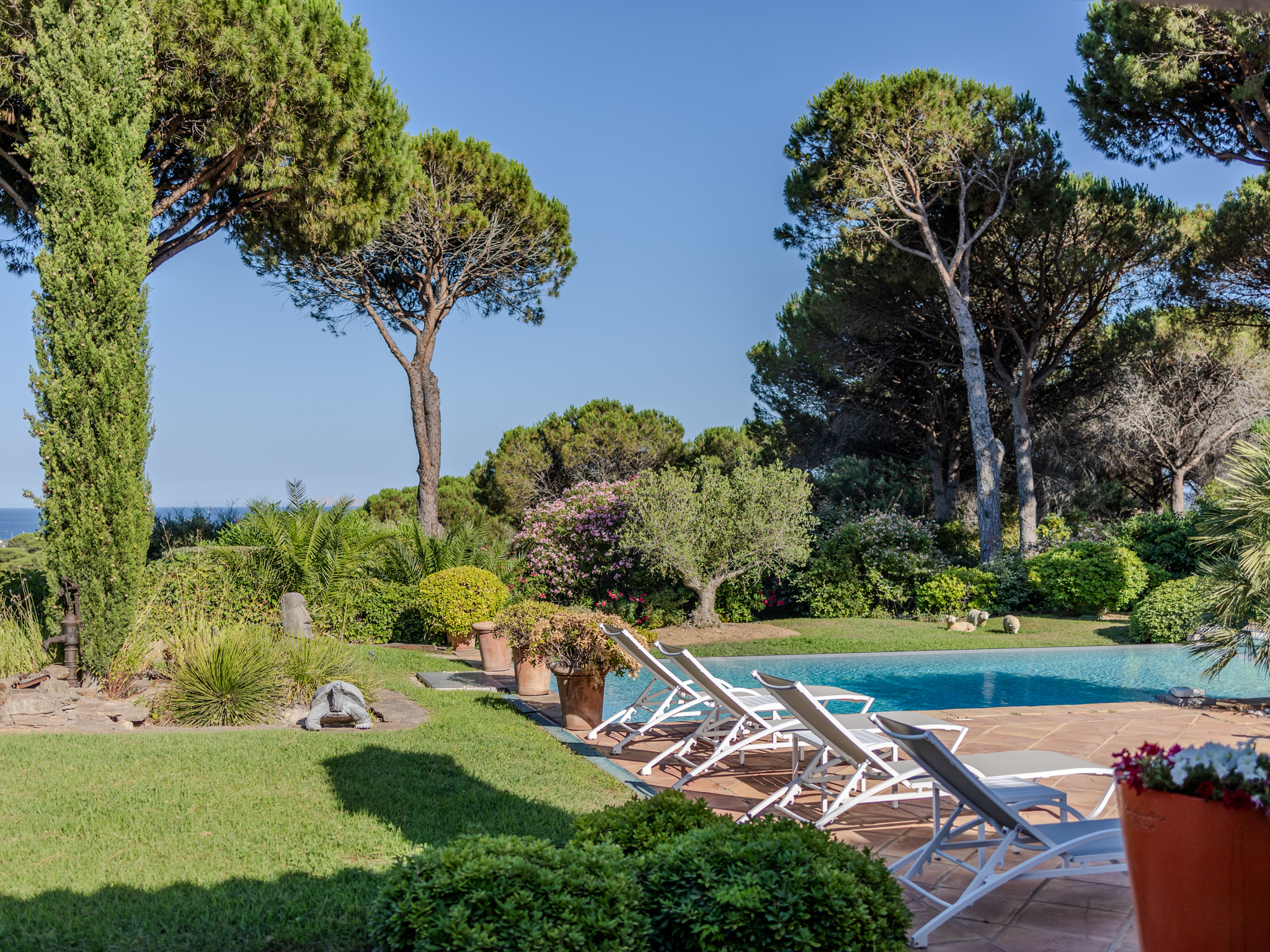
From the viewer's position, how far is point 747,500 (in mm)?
14695

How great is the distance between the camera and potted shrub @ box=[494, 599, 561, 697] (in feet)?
25.3

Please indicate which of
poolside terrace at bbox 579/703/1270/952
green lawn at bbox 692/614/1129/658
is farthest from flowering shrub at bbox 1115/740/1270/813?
green lawn at bbox 692/614/1129/658

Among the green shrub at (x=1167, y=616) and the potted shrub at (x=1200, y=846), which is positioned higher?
the potted shrub at (x=1200, y=846)

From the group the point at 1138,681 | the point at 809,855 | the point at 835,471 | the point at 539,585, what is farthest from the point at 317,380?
the point at 809,855

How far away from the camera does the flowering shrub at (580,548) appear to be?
606 inches

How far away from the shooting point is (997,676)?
37.9 ft

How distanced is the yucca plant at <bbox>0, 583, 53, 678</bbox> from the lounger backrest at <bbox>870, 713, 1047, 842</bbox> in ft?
24.0

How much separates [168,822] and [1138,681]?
33.7 feet

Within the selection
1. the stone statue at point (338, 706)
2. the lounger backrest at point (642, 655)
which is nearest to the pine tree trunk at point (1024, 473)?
the lounger backrest at point (642, 655)

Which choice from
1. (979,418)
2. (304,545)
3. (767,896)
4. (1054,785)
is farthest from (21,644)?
(979,418)

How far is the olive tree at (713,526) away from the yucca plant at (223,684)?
7710mm

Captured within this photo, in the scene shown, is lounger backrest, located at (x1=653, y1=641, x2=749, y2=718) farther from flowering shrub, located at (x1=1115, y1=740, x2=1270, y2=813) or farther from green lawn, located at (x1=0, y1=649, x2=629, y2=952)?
flowering shrub, located at (x1=1115, y1=740, x2=1270, y2=813)

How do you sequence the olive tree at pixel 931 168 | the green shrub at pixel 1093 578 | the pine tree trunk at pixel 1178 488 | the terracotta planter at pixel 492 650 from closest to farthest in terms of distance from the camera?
the terracotta planter at pixel 492 650 → the green shrub at pixel 1093 578 → the olive tree at pixel 931 168 → the pine tree trunk at pixel 1178 488

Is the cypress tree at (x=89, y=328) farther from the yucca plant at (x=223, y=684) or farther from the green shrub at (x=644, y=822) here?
the green shrub at (x=644, y=822)
